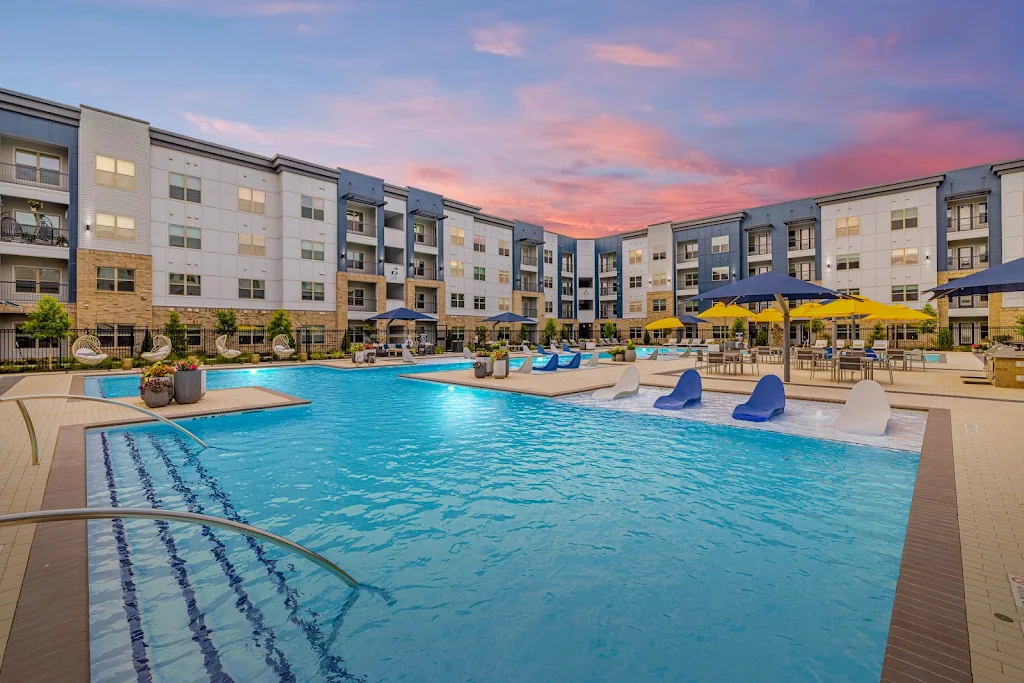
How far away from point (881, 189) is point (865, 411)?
42059mm

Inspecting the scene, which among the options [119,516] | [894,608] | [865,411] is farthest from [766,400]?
[119,516]

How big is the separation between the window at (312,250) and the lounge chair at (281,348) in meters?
7.83

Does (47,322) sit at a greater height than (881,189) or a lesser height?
lesser

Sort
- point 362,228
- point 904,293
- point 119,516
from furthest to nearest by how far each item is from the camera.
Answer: point 904,293
point 362,228
point 119,516

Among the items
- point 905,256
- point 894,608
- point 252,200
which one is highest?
point 252,200

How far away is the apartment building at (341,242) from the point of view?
24.9m

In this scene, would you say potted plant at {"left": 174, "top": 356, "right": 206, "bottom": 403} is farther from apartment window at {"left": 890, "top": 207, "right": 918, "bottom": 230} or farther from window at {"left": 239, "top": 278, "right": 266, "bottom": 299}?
apartment window at {"left": 890, "top": 207, "right": 918, "bottom": 230}

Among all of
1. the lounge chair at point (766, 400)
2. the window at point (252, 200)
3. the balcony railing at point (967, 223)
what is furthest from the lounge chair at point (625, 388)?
the balcony railing at point (967, 223)

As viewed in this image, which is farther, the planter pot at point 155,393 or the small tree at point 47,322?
the small tree at point 47,322

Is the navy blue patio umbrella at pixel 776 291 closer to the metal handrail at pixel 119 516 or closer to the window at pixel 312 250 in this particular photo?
the metal handrail at pixel 119 516

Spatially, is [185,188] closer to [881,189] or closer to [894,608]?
[894,608]

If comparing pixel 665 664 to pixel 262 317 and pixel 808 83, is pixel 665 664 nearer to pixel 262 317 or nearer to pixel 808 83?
pixel 808 83

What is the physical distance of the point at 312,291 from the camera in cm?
3344

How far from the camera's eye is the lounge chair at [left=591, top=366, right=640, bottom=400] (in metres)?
13.4
